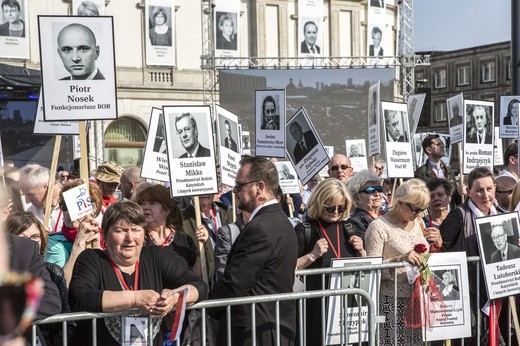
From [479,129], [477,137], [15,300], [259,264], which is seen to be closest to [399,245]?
[259,264]

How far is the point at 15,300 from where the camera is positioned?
1.65 m

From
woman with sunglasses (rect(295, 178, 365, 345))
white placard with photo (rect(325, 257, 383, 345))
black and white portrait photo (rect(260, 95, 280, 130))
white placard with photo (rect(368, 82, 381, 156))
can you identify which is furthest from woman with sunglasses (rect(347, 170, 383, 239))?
white placard with photo (rect(368, 82, 381, 156))

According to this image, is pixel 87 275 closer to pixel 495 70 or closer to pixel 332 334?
pixel 332 334

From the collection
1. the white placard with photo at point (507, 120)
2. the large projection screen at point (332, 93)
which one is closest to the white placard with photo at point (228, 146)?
the white placard with photo at point (507, 120)

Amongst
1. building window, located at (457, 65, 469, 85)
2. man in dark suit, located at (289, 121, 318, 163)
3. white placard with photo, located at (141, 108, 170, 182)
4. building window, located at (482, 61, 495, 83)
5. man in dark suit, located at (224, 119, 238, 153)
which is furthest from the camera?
building window, located at (457, 65, 469, 85)

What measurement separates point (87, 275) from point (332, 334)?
2.09m

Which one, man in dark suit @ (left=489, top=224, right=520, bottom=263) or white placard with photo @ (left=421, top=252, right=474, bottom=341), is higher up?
man in dark suit @ (left=489, top=224, right=520, bottom=263)

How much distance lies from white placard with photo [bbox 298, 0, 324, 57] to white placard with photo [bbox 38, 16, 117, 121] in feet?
133

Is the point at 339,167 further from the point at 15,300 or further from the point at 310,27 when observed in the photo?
the point at 310,27

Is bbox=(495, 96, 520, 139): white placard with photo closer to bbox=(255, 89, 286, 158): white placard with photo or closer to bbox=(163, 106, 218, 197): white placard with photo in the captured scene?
bbox=(255, 89, 286, 158): white placard with photo

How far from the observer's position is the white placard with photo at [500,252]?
7.10 m

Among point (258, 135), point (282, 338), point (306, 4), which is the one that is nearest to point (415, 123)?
point (258, 135)

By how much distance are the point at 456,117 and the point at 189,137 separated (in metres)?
7.26

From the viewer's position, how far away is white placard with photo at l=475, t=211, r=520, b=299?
7098 mm
